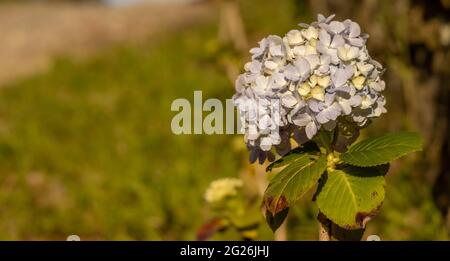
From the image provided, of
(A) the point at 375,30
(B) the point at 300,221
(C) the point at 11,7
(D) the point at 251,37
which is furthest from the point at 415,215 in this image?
(C) the point at 11,7

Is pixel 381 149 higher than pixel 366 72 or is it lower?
lower

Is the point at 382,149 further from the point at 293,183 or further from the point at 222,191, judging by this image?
the point at 222,191

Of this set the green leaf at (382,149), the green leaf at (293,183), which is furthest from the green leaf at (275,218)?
the green leaf at (382,149)

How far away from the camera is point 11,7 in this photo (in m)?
9.53

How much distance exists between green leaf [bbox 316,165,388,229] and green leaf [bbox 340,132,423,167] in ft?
0.15

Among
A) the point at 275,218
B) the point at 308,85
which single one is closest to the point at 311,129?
the point at 308,85

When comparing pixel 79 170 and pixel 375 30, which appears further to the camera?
pixel 79 170

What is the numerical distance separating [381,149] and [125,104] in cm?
391

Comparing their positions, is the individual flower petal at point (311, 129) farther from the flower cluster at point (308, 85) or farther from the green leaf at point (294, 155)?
the green leaf at point (294, 155)

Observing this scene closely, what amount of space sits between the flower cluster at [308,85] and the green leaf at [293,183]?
6cm

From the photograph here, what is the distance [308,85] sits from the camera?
1.36 m

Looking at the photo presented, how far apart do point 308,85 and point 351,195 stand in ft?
Result: 0.79
